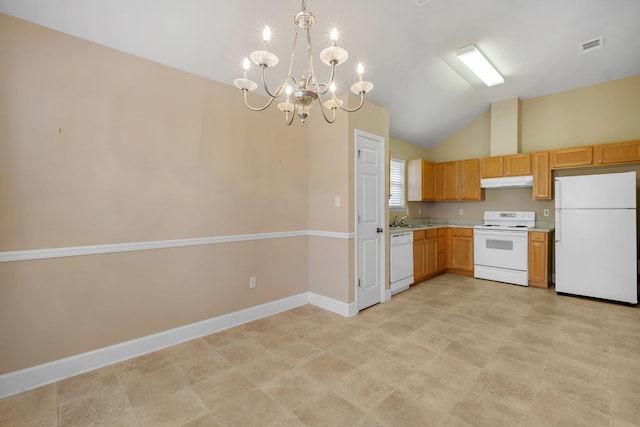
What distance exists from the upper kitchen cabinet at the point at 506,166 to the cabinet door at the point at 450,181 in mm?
491

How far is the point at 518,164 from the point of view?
4902 millimetres

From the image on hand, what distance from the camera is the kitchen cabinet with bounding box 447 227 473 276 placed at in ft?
17.3

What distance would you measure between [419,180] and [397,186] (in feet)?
1.46

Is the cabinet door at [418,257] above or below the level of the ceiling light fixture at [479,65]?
below

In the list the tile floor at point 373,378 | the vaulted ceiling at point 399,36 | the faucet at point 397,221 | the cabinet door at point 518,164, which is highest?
the vaulted ceiling at point 399,36

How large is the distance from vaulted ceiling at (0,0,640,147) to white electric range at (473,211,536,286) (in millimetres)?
2255

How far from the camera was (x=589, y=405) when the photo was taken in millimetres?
Result: 1883

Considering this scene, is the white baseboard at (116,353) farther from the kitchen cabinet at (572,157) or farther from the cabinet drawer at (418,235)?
the kitchen cabinet at (572,157)

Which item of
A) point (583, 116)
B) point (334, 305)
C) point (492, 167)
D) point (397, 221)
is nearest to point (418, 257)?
point (397, 221)

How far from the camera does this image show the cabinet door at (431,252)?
16.4 ft

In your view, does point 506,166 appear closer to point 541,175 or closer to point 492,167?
point 492,167

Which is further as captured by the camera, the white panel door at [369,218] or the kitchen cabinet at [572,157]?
the kitchen cabinet at [572,157]

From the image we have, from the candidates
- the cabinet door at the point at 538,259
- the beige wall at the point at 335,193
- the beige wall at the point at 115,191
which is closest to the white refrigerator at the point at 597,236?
the cabinet door at the point at 538,259

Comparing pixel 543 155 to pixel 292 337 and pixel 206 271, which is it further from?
pixel 206 271
